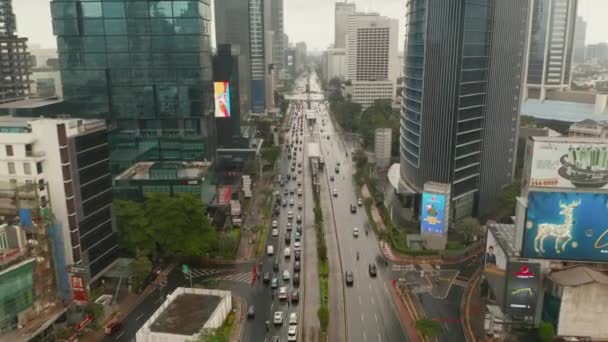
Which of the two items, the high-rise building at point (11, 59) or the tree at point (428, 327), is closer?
the tree at point (428, 327)

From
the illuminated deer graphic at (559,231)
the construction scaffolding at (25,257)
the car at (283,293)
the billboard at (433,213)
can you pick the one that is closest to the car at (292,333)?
the car at (283,293)

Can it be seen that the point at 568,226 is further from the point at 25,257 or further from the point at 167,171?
the point at 167,171

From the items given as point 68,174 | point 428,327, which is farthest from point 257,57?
point 428,327

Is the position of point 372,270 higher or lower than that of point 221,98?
lower

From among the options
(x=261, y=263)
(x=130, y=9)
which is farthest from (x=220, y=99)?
(x=261, y=263)

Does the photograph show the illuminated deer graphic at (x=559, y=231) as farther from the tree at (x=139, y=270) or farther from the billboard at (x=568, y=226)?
the tree at (x=139, y=270)
